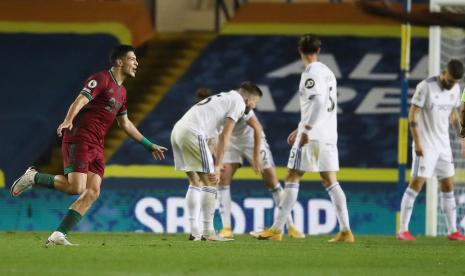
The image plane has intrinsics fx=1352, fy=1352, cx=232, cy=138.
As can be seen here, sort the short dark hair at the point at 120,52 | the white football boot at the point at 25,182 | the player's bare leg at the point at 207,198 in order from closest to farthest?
1. the short dark hair at the point at 120,52
2. the white football boot at the point at 25,182
3. the player's bare leg at the point at 207,198

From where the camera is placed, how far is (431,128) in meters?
15.0

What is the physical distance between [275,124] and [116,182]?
8.65 feet

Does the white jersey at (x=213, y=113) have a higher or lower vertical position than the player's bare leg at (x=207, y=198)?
higher

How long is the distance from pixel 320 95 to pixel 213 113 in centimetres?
108

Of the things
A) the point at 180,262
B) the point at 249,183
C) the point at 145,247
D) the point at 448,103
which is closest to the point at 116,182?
the point at 249,183

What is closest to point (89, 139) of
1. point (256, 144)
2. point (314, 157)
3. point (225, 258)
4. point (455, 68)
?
point (225, 258)

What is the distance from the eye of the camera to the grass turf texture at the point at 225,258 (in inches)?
374

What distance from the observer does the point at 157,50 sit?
897 inches

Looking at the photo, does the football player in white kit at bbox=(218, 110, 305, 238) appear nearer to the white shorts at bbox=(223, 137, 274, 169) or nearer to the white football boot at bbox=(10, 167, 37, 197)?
the white shorts at bbox=(223, 137, 274, 169)

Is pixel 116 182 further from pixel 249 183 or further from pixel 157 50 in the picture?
pixel 157 50

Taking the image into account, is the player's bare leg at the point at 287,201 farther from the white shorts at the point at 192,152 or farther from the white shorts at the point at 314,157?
the white shorts at the point at 192,152

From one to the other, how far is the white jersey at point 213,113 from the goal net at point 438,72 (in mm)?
4373

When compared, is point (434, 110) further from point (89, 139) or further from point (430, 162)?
point (89, 139)

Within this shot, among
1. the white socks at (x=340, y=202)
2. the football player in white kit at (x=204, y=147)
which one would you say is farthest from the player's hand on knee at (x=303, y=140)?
the white socks at (x=340, y=202)
